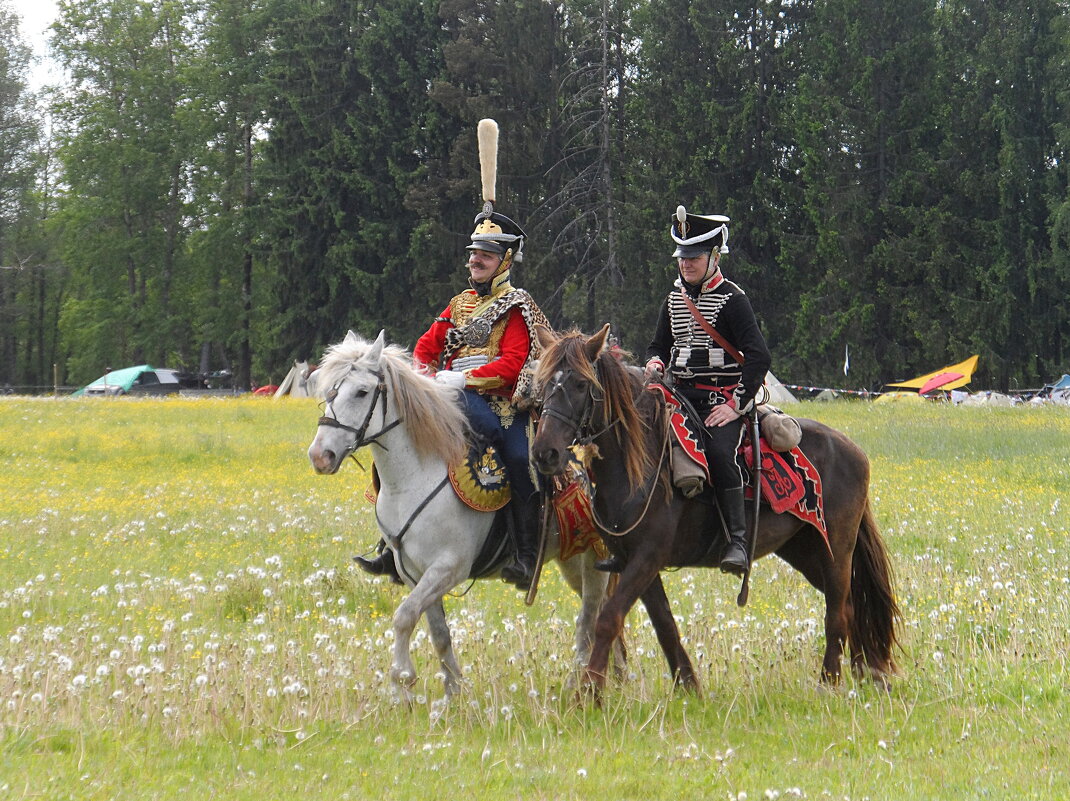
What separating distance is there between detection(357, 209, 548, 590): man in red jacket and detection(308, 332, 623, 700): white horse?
35 centimetres

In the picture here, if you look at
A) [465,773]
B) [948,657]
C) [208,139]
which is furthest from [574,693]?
[208,139]

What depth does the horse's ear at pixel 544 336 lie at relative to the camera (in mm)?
7948

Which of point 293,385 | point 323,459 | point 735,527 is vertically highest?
point 323,459

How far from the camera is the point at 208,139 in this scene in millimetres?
67188

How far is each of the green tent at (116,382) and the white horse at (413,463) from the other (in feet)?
177

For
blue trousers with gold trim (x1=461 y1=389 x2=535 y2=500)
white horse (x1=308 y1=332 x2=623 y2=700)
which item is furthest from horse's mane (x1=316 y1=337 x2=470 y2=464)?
blue trousers with gold trim (x1=461 y1=389 x2=535 y2=500)

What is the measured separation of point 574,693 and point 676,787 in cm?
156

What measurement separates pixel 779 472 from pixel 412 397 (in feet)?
8.89

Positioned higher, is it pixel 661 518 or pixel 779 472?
Answer: pixel 779 472

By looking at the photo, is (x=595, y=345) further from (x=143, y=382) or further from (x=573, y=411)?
(x=143, y=382)

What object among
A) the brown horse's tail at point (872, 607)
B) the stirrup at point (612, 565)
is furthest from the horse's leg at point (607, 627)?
the brown horse's tail at point (872, 607)

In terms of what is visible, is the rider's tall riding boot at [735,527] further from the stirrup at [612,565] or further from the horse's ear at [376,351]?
the horse's ear at [376,351]

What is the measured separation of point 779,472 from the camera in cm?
880

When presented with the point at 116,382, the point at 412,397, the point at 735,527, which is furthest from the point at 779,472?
the point at 116,382
